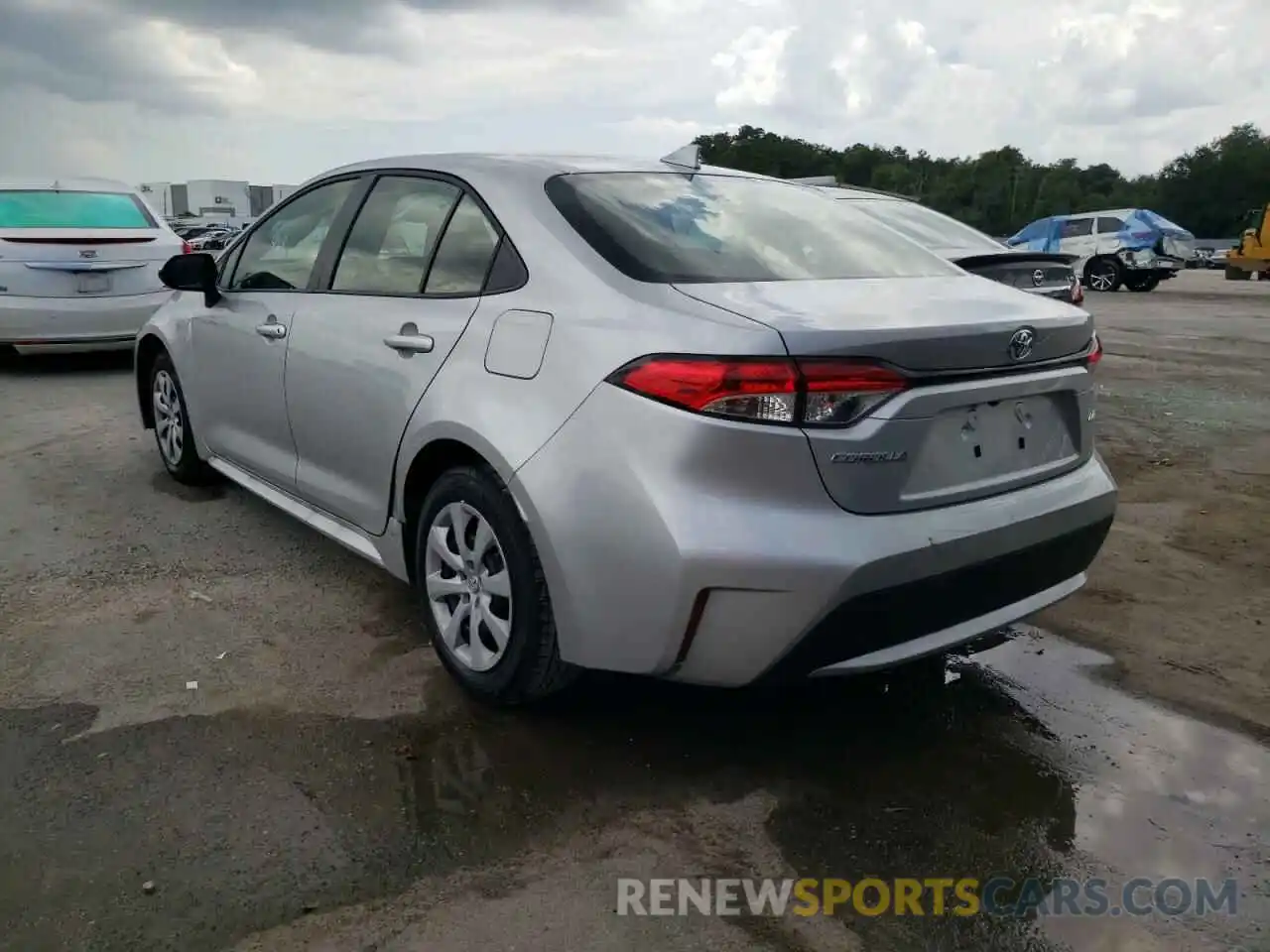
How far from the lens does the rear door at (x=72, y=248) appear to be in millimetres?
8203

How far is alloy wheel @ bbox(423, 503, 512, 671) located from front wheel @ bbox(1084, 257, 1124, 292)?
23.6 meters

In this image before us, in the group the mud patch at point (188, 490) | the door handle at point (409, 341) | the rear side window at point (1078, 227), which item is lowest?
the mud patch at point (188, 490)

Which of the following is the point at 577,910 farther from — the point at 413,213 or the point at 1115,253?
the point at 1115,253

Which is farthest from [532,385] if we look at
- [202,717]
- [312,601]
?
[312,601]

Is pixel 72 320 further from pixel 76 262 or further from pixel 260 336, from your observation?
pixel 260 336

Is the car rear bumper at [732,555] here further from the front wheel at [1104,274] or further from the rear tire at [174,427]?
the front wheel at [1104,274]

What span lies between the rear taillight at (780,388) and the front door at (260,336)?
2031 mm

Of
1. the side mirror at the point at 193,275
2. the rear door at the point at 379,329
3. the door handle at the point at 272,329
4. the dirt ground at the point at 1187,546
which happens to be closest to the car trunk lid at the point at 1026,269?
the dirt ground at the point at 1187,546

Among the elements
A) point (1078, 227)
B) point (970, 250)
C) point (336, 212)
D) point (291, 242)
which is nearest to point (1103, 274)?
point (1078, 227)

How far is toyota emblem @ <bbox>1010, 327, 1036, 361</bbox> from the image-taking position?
8.84 feet

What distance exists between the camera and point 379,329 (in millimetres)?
3383

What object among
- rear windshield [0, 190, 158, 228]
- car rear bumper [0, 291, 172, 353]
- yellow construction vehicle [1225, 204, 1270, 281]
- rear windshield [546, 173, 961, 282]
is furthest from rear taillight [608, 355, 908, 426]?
yellow construction vehicle [1225, 204, 1270, 281]

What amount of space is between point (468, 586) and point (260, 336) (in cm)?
167

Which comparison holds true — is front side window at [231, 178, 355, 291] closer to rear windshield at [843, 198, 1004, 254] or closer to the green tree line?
rear windshield at [843, 198, 1004, 254]
